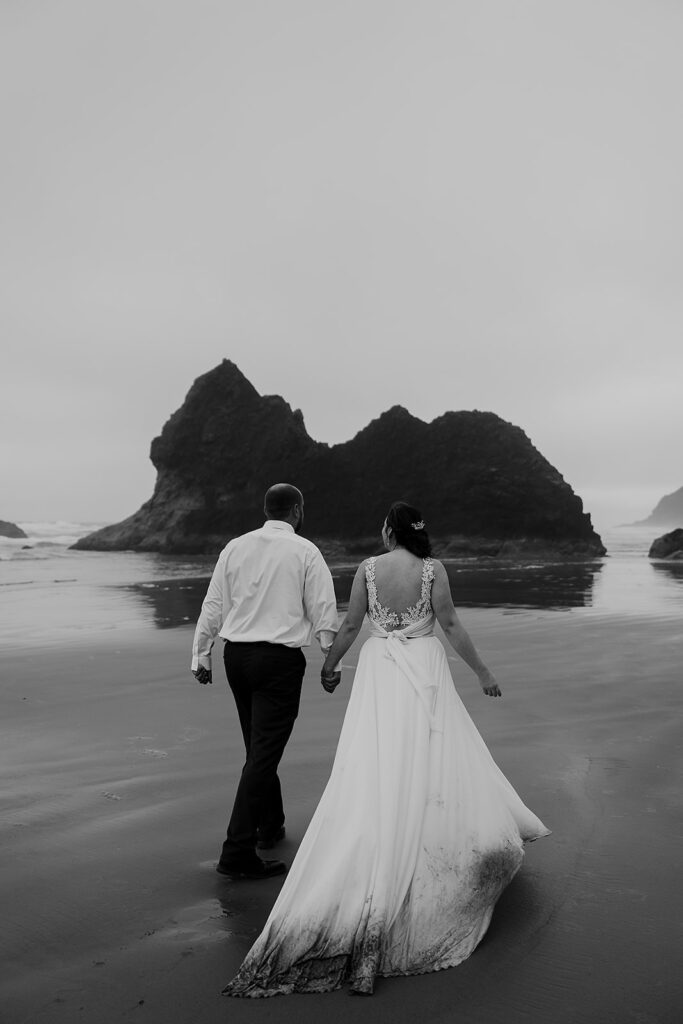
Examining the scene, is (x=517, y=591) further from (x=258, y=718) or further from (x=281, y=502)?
(x=258, y=718)

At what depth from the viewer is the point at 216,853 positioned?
4.09 meters

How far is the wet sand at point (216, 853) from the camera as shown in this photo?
2.72 meters

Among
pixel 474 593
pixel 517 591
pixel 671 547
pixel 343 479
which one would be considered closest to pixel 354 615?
pixel 474 593

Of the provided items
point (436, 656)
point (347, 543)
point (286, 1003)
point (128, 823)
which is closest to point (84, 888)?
point (128, 823)

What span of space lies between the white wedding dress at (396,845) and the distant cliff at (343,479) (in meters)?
52.6

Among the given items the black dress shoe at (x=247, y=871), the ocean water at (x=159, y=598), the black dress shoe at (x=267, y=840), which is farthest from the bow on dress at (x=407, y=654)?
the ocean water at (x=159, y=598)

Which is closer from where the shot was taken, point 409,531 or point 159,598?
point 409,531

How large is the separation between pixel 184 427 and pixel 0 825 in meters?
62.0

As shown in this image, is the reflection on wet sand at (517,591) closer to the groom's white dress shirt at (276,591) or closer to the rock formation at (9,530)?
the groom's white dress shirt at (276,591)

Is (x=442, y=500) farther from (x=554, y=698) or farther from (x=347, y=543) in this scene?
(x=554, y=698)

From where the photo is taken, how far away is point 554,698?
24.5 feet

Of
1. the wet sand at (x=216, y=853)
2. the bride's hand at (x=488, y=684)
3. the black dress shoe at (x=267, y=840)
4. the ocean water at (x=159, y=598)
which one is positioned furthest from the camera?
the ocean water at (x=159, y=598)

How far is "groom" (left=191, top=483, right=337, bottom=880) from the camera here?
387 centimetres

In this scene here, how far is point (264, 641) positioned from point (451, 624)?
1.00 meters
